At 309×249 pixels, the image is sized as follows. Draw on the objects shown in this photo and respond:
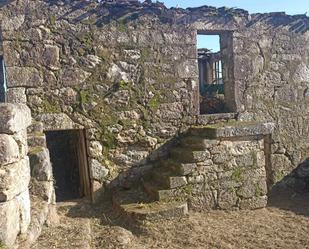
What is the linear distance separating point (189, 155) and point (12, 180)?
122 inches

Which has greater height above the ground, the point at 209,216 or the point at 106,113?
the point at 106,113

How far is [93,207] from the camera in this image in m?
Result: 5.44

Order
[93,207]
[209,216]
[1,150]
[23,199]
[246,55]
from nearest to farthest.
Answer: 1. [1,150]
2. [23,199]
3. [209,216]
4. [93,207]
5. [246,55]

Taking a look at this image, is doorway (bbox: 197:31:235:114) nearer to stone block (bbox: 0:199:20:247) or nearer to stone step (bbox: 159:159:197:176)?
stone step (bbox: 159:159:197:176)

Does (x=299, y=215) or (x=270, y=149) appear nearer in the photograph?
(x=299, y=215)

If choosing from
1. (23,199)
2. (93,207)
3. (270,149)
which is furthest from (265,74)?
(23,199)

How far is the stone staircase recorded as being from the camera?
4.83m

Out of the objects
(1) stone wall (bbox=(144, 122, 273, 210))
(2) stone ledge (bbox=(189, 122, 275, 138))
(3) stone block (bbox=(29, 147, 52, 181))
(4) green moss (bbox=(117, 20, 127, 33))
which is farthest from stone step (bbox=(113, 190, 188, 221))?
(4) green moss (bbox=(117, 20, 127, 33))

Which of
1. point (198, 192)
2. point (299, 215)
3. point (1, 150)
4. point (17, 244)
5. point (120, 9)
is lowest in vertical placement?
point (299, 215)

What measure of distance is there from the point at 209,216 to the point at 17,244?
3.02 m

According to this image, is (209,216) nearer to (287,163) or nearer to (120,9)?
(287,163)

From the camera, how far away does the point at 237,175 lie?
5.42 m

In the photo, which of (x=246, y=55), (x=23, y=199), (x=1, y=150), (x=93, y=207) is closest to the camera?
(x=1, y=150)

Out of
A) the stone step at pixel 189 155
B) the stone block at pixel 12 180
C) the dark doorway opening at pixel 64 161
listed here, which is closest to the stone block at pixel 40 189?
the stone block at pixel 12 180
